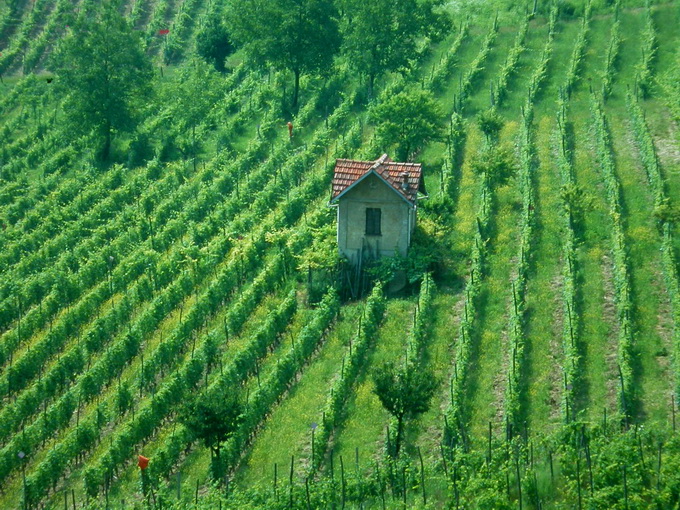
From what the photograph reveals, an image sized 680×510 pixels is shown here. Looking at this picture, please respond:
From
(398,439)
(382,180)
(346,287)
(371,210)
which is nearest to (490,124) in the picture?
(371,210)

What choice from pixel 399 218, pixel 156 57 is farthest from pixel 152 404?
pixel 156 57

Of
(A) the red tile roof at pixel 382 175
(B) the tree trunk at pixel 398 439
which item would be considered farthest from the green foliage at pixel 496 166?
(B) the tree trunk at pixel 398 439

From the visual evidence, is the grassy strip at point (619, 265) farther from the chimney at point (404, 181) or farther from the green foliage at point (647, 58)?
the chimney at point (404, 181)

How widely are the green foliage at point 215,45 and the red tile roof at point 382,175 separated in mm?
26751

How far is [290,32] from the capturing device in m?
60.0

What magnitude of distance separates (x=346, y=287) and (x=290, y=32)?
2222cm

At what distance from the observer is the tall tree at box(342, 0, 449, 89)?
59125 millimetres

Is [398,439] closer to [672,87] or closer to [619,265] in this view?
[619,265]

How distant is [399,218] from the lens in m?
42.7

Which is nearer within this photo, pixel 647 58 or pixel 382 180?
pixel 382 180

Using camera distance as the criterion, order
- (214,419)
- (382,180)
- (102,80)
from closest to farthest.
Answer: (214,419), (382,180), (102,80)

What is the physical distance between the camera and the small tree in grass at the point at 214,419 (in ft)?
103

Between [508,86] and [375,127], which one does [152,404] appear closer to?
[375,127]

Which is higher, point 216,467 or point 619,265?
point 619,265
